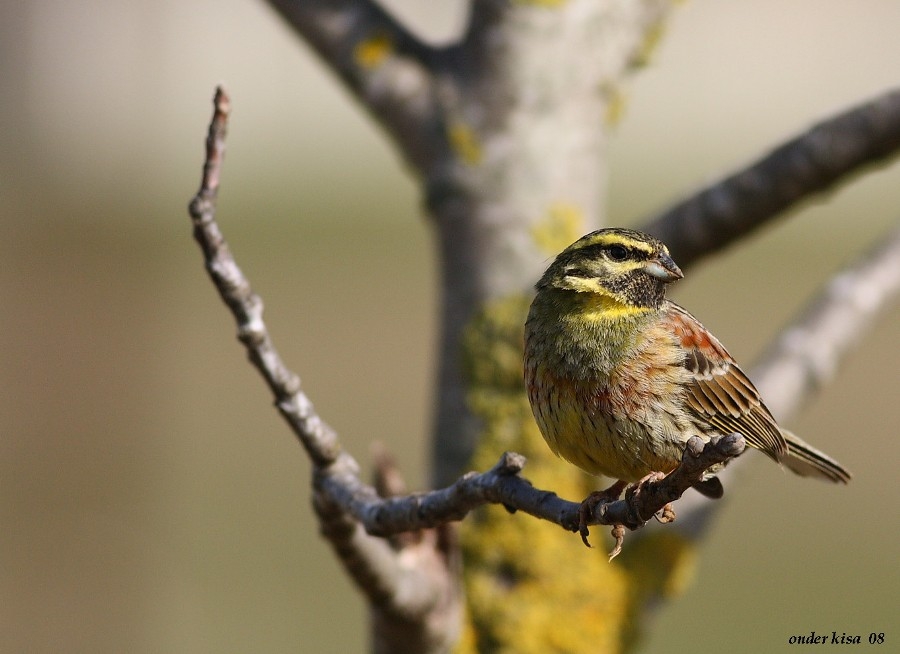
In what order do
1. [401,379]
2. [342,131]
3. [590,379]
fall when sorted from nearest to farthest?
[590,379], [401,379], [342,131]

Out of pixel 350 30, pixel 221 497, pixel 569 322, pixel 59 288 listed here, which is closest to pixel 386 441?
pixel 221 497

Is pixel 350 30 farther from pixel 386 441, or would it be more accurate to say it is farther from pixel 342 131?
pixel 342 131

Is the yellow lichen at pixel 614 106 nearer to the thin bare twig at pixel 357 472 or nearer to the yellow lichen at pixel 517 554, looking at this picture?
the yellow lichen at pixel 517 554

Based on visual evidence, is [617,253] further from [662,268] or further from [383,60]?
[383,60]

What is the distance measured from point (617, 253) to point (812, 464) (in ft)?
2.86

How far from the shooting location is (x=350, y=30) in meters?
4.11

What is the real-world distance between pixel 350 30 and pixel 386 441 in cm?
757

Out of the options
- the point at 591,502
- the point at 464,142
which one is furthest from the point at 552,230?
the point at 591,502

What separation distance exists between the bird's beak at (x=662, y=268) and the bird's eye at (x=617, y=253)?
0.05 metres

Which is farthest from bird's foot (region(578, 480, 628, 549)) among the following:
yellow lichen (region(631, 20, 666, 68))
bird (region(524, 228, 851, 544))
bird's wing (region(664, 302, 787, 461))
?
yellow lichen (region(631, 20, 666, 68))

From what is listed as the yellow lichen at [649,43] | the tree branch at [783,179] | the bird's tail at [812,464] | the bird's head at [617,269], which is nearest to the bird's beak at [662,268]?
the bird's head at [617,269]

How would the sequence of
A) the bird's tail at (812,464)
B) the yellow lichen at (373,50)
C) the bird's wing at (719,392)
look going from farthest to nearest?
the yellow lichen at (373,50)
the bird's tail at (812,464)
the bird's wing at (719,392)

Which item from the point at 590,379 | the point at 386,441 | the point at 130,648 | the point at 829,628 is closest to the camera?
the point at 590,379

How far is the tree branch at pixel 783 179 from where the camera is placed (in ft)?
11.7
